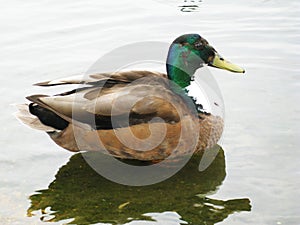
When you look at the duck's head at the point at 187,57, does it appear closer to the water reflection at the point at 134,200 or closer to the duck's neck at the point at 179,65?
the duck's neck at the point at 179,65

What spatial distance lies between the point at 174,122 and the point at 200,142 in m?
0.29

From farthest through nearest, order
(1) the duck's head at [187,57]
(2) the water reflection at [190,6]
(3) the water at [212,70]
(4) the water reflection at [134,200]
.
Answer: (2) the water reflection at [190,6]
(1) the duck's head at [187,57]
(3) the water at [212,70]
(4) the water reflection at [134,200]

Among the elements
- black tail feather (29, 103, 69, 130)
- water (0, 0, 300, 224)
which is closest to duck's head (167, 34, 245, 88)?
water (0, 0, 300, 224)

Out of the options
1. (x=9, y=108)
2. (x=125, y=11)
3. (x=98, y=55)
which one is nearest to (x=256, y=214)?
(x=9, y=108)

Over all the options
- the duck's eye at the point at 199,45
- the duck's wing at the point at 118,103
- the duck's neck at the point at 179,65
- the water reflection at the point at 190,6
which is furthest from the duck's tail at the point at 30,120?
the water reflection at the point at 190,6

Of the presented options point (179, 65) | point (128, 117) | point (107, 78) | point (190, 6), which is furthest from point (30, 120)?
point (190, 6)

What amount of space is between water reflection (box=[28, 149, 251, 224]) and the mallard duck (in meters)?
0.20

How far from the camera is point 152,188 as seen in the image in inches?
166

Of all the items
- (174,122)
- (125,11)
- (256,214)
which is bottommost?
(256,214)

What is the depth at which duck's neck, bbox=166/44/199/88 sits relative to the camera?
4602 mm

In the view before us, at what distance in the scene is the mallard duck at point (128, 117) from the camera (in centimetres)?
423

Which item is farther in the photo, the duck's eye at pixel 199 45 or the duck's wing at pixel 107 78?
the duck's eye at pixel 199 45

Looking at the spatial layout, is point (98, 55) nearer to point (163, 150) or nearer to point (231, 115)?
point (231, 115)

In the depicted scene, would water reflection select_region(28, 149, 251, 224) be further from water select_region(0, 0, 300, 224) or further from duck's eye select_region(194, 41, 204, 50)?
duck's eye select_region(194, 41, 204, 50)
